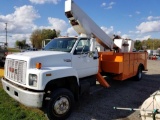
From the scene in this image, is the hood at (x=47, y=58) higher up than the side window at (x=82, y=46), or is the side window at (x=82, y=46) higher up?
the side window at (x=82, y=46)

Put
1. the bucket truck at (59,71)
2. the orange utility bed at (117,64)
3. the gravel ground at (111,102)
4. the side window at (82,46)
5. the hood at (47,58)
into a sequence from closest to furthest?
the bucket truck at (59,71), the hood at (47,58), the gravel ground at (111,102), the side window at (82,46), the orange utility bed at (117,64)

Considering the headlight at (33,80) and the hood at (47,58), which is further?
the hood at (47,58)

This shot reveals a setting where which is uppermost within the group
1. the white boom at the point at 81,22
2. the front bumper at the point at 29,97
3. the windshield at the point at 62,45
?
the white boom at the point at 81,22

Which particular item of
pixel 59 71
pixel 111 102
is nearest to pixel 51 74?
pixel 59 71

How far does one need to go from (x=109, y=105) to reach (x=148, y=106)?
80.7 inches

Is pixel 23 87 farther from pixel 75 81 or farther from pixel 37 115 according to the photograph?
pixel 75 81

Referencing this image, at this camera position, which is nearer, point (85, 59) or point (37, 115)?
point (37, 115)

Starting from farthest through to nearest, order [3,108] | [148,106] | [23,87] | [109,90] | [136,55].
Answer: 1. [136,55]
2. [109,90]
3. [3,108]
4. [23,87]
5. [148,106]

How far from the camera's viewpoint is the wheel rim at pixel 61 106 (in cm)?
477

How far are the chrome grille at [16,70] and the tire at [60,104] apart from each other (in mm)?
867

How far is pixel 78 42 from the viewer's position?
5934 millimetres

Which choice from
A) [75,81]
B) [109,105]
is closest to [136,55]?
[109,105]

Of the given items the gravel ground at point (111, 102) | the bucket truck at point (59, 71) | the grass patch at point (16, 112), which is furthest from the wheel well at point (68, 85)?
the grass patch at point (16, 112)

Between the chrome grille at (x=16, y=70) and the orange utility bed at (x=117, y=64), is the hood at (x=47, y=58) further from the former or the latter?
the orange utility bed at (x=117, y=64)
